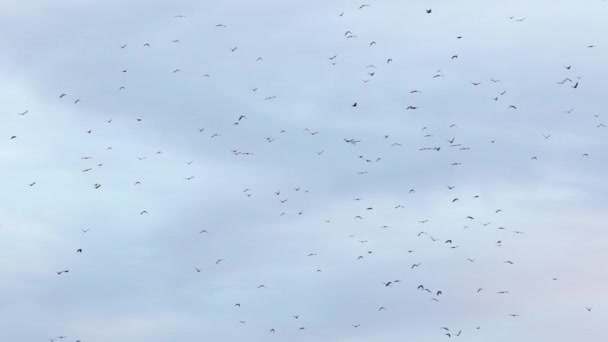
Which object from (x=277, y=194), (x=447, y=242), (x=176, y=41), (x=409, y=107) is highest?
(x=176, y=41)

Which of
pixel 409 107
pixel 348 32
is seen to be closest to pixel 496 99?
pixel 409 107

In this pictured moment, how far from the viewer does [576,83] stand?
156 m

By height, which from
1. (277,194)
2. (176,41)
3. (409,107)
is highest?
(176,41)

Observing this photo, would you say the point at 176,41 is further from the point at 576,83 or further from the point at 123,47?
the point at 576,83

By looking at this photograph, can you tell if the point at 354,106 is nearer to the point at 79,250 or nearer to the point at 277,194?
the point at 277,194

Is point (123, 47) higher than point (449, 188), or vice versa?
point (123, 47)

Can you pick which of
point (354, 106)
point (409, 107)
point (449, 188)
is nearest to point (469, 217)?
point (449, 188)

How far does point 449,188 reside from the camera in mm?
190500

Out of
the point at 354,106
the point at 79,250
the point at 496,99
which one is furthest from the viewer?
the point at 79,250

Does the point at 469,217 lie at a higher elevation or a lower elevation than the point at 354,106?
lower

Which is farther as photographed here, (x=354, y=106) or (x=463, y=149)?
(x=463, y=149)

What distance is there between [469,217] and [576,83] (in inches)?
1629

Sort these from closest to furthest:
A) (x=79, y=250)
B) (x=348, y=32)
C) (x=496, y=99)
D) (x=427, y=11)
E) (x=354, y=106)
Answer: (x=427, y=11) < (x=354, y=106) < (x=496, y=99) < (x=348, y=32) < (x=79, y=250)

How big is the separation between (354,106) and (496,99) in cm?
2184
